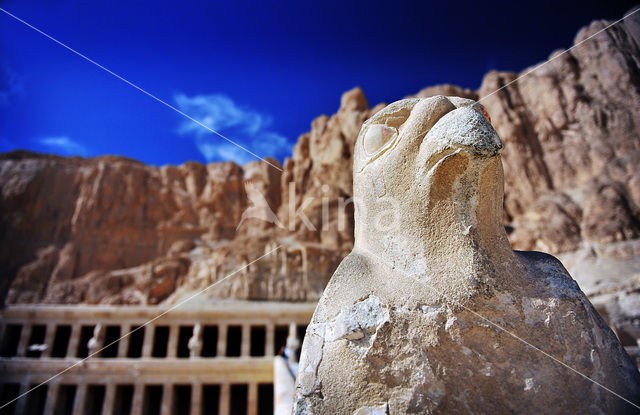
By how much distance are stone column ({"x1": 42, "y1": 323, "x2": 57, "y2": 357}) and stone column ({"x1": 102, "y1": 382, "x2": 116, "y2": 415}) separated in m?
3.19

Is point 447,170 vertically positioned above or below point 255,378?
above

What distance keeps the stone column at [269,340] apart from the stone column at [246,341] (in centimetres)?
71

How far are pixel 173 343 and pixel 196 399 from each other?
8.26ft

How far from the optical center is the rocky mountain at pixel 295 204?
24.6m

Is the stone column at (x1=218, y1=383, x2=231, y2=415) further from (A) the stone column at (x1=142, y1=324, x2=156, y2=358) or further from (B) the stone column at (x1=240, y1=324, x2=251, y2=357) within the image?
(A) the stone column at (x1=142, y1=324, x2=156, y2=358)

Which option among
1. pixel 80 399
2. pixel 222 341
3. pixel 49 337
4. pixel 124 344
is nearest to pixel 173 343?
pixel 222 341

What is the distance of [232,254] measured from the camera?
2867 centimetres

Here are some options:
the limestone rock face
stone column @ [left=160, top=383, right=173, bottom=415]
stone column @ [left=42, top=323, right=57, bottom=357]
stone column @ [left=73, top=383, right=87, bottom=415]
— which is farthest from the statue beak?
the limestone rock face

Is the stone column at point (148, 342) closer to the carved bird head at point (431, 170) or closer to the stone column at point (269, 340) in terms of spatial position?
the stone column at point (269, 340)

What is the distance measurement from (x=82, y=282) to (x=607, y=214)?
32.2m

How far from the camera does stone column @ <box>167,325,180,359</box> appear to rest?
56.7ft

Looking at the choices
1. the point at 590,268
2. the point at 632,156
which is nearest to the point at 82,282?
the point at 590,268

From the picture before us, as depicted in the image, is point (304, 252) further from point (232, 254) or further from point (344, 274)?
point (344, 274)

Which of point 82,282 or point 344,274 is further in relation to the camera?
point 82,282
